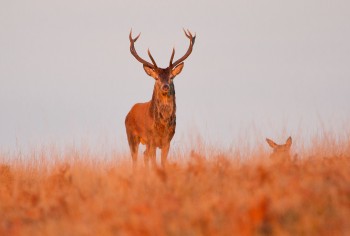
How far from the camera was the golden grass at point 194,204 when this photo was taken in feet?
13.0

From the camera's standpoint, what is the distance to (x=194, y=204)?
15.4ft

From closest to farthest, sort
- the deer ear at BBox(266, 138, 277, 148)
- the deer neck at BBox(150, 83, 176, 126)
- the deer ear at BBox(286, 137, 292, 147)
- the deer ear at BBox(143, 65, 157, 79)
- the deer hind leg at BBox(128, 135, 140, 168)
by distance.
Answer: the deer ear at BBox(286, 137, 292, 147)
the deer ear at BBox(266, 138, 277, 148)
the deer neck at BBox(150, 83, 176, 126)
the deer ear at BBox(143, 65, 157, 79)
the deer hind leg at BBox(128, 135, 140, 168)

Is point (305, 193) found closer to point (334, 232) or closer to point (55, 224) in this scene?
point (334, 232)

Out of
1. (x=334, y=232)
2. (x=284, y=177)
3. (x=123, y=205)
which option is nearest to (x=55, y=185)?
(x=123, y=205)

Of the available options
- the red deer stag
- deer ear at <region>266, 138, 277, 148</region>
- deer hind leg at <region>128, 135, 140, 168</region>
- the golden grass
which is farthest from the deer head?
the golden grass

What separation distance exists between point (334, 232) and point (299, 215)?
419 millimetres

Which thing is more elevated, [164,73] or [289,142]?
[164,73]

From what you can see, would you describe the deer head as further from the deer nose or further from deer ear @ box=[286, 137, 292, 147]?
deer ear @ box=[286, 137, 292, 147]

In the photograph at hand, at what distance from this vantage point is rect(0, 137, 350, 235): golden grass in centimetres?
396

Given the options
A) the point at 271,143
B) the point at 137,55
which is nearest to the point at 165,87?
the point at 137,55

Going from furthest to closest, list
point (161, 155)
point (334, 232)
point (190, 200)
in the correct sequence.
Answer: point (161, 155) → point (190, 200) → point (334, 232)

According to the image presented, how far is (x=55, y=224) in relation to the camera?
4.54 metres

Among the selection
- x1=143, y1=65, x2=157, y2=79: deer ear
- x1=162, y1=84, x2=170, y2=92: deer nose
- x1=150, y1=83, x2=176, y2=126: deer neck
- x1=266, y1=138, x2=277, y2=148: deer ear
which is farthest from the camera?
x1=143, y1=65, x2=157, y2=79: deer ear

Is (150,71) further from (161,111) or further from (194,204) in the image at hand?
Result: (194,204)
